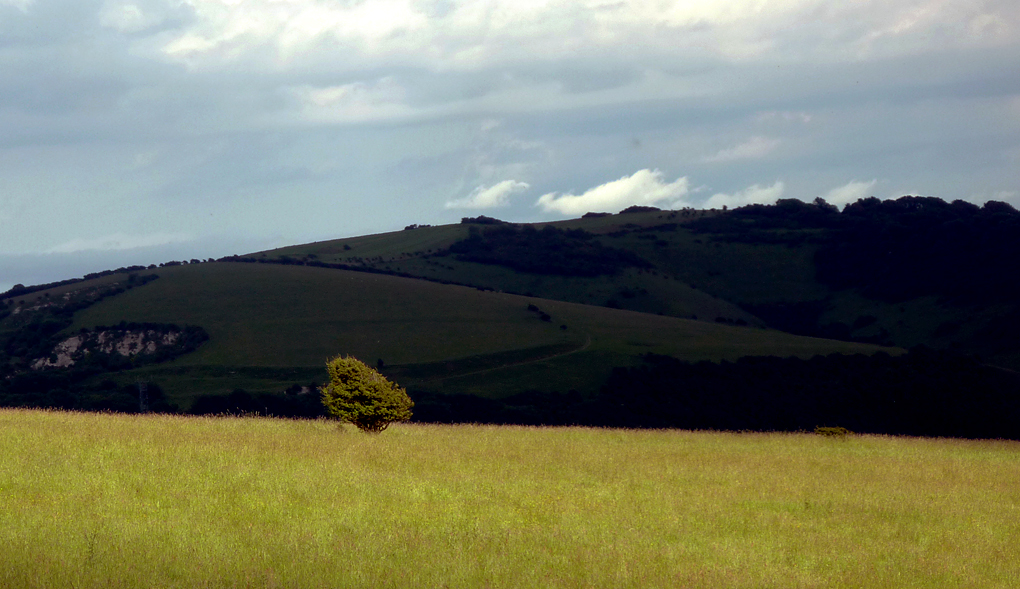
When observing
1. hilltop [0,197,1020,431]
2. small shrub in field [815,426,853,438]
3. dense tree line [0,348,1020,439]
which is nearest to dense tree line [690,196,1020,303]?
hilltop [0,197,1020,431]

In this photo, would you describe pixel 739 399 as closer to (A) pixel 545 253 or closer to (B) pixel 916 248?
(A) pixel 545 253

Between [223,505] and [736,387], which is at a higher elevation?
[223,505]

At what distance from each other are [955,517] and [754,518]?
380cm

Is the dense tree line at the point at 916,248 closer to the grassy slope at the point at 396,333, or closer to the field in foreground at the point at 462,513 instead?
the grassy slope at the point at 396,333

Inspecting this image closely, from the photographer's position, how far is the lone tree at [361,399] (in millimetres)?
23125

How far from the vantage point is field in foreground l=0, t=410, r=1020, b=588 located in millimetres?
10375

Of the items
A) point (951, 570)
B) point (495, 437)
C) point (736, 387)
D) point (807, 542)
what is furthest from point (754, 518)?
point (736, 387)

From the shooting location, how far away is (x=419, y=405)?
78438 mm

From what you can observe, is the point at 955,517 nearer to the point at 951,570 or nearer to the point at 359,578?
the point at 951,570

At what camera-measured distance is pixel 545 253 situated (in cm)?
17438

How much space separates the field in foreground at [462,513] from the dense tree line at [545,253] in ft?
475

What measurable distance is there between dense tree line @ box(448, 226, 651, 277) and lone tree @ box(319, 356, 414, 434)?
141 m

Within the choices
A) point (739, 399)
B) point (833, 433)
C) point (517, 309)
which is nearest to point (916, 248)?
point (517, 309)

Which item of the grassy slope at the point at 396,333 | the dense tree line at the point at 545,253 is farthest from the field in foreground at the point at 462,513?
the dense tree line at the point at 545,253
